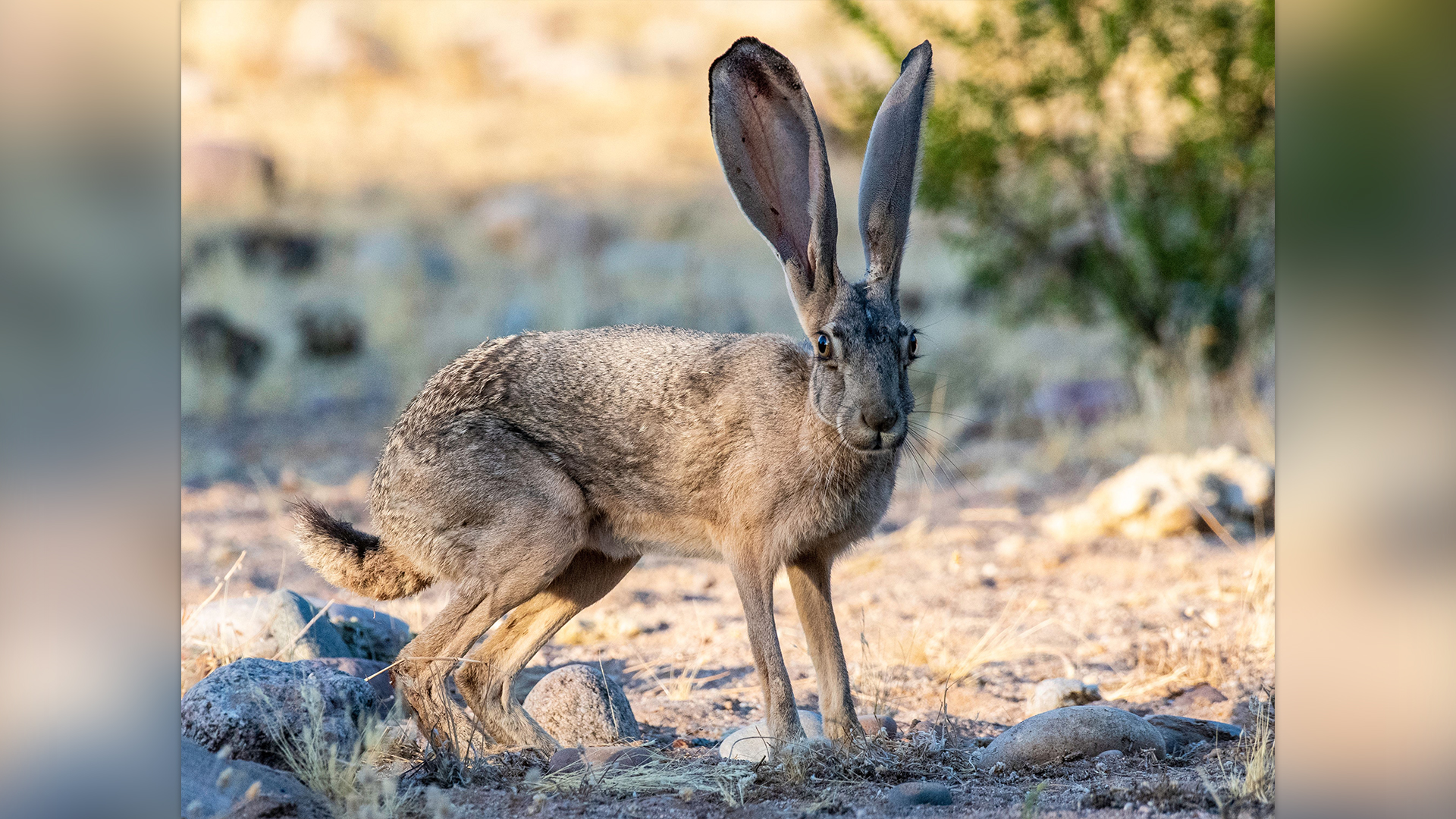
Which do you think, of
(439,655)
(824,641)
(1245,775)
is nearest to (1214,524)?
(824,641)

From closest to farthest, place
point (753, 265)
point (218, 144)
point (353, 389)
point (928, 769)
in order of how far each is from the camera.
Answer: point (928, 769)
point (353, 389)
point (753, 265)
point (218, 144)

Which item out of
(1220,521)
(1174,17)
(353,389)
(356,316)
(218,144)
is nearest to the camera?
(1220,521)

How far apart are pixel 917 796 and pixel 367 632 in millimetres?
3004

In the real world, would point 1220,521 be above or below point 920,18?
below

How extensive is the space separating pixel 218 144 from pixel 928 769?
49.1 ft

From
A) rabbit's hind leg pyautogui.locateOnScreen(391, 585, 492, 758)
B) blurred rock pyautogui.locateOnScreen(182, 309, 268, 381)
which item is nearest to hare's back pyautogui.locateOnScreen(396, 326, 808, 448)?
rabbit's hind leg pyautogui.locateOnScreen(391, 585, 492, 758)

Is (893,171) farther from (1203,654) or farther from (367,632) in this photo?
(367,632)

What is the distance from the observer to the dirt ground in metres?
4.16

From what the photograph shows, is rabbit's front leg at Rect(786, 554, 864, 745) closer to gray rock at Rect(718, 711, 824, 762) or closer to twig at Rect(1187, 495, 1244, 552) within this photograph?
gray rock at Rect(718, 711, 824, 762)

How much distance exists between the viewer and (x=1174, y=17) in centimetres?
1036

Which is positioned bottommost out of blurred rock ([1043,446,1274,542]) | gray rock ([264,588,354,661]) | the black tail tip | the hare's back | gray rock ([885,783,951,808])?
gray rock ([885,783,951,808])
